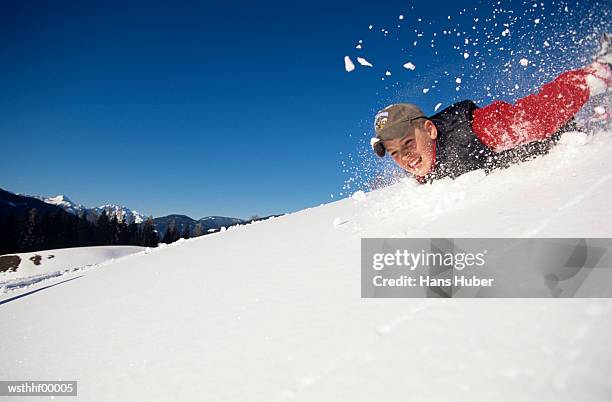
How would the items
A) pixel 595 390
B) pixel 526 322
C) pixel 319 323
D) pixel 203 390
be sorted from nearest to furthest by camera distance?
pixel 595 390 < pixel 526 322 < pixel 203 390 < pixel 319 323

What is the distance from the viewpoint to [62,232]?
44.9 metres

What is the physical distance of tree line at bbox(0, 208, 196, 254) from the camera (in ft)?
132

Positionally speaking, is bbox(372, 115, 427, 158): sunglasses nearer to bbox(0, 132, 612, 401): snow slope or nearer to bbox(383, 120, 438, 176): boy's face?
bbox(383, 120, 438, 176): boy's face

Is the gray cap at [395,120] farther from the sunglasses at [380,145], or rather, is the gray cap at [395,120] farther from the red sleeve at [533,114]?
the red sleeve at [533,114]

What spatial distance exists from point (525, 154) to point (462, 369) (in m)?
3.12

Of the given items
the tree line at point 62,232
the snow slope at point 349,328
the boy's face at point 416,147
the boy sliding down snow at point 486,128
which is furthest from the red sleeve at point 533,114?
the tree line at point 62,232

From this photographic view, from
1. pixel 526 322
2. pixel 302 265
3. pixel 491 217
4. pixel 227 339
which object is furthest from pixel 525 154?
pixel 227 339

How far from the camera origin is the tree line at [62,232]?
40.3 meters

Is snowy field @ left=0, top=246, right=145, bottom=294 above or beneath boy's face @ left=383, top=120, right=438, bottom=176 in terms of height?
beneath

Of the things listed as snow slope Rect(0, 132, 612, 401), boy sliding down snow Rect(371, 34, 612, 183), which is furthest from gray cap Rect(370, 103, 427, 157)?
snow slope Rect(0, 132, 612, 401)

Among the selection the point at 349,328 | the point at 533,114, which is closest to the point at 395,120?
the point at 533,114

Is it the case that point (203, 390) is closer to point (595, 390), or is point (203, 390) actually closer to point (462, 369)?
point (462, 369)

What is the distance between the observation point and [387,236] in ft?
8.56

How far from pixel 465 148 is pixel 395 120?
84 centimetres
